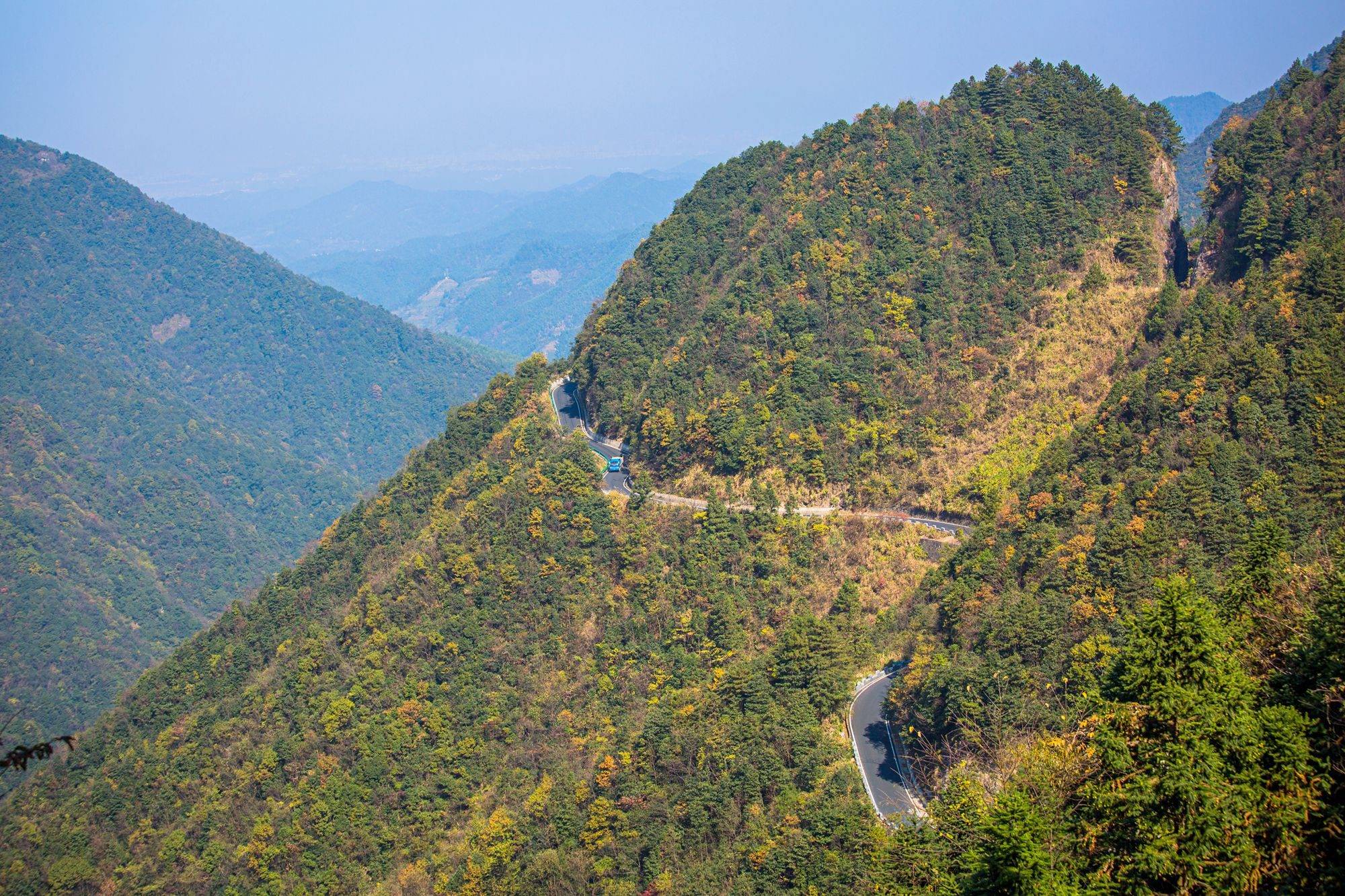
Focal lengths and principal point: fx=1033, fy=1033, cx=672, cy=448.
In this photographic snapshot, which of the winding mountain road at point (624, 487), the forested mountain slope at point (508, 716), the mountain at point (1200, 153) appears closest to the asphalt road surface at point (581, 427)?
the winding mountain road at point (624, 487)

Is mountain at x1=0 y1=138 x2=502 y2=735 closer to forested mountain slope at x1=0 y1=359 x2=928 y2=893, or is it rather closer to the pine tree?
forested mountain slope at x1=0 y1=359 x2=928 y2=893

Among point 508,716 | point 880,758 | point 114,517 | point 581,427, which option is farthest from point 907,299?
point 114,517

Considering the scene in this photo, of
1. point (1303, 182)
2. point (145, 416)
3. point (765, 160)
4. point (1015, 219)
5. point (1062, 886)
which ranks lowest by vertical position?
point (1062, 886)

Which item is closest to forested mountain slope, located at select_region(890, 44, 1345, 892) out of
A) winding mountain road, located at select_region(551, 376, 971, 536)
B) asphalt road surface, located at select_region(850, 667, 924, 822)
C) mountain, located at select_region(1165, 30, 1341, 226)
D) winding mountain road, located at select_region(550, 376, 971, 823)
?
asphalt road surface, located at select_region(850, 667, 924, 822)

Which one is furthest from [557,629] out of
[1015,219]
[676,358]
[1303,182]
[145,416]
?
[145,416]

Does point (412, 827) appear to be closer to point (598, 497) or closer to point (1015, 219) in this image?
point (598, 497)

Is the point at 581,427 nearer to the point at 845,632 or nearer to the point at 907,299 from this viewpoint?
the point at 907,299
